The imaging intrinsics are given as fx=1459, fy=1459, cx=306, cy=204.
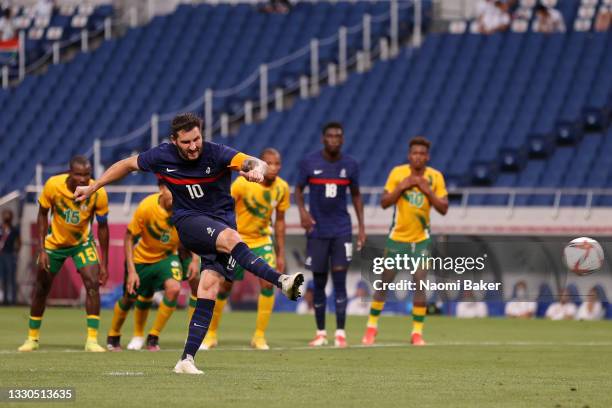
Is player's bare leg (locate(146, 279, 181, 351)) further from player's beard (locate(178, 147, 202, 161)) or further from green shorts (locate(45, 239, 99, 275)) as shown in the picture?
player's beard (locate(178, 147, 202, 161))

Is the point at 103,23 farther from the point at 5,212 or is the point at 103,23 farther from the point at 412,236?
the point at 412,236

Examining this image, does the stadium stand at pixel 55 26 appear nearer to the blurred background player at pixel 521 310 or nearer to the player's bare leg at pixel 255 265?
the blurred background player at pixel 521 310

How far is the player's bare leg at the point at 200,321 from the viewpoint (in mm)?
11531

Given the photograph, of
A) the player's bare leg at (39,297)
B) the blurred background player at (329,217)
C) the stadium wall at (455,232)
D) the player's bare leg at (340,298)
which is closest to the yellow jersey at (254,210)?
the blurred background player at (329,217)

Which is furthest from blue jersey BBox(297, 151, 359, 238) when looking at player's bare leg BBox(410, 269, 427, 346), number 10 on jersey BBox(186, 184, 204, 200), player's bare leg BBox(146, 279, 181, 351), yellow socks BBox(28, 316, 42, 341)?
number 10 on jersey BBox(186, 184, 204, 200)

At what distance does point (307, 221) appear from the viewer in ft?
55.2

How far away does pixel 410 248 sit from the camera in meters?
17.2

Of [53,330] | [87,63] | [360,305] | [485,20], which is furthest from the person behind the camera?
[87,63]

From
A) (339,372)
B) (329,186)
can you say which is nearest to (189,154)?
(339,372)

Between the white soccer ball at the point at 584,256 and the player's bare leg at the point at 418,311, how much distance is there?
5.60ft

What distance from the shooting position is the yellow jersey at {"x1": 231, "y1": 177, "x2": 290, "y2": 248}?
16469mm

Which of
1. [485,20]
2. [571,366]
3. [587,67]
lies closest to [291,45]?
[485,20]

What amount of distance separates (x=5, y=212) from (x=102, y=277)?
1342 centimetres

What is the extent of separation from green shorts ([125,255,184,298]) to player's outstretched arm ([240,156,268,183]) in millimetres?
4925
